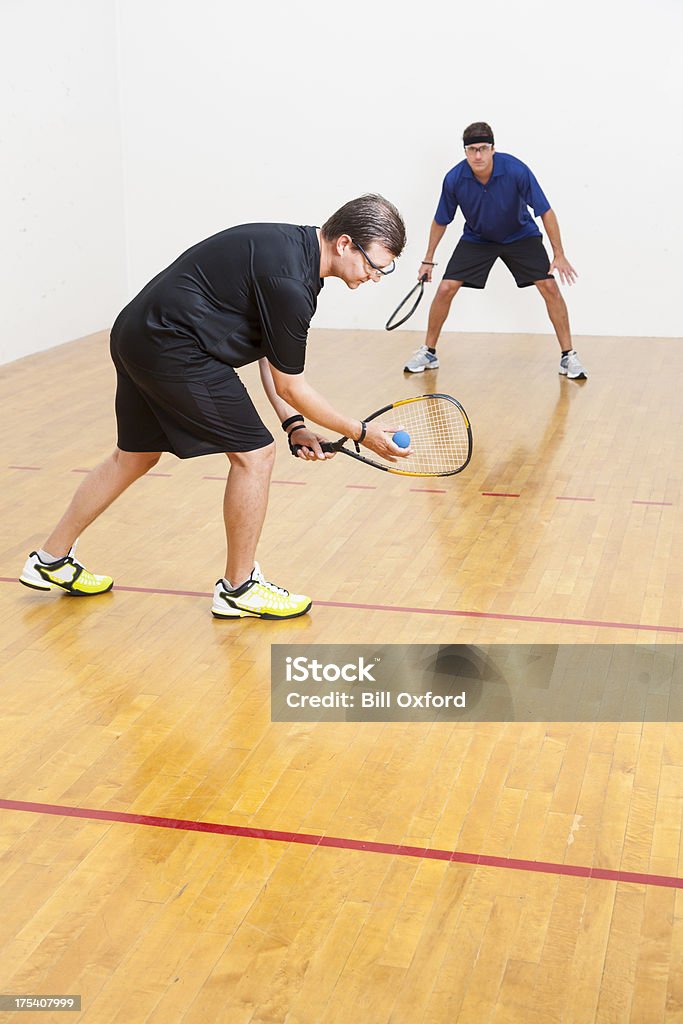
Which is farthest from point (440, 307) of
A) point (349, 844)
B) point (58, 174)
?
point (349, 844)

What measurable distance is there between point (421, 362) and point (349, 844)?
14.2ft

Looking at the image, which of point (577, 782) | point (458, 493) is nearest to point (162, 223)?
point (458, 493)

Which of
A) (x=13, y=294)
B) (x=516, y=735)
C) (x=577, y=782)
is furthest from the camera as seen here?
(x=13, y=294)

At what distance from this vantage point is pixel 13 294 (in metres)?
6.57

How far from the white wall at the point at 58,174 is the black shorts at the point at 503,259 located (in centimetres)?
236

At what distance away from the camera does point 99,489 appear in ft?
9.96

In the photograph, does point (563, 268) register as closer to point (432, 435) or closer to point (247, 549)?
point (432, 435)

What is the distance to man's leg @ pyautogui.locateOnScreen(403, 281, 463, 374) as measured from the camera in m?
6.11

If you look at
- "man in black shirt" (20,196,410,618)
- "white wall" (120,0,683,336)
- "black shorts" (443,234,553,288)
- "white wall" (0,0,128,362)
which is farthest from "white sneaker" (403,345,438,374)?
"man in black shirt" (20,196,410,618)

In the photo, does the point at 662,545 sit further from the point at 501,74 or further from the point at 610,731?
the point at 501,74

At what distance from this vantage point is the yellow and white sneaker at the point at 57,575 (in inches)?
122

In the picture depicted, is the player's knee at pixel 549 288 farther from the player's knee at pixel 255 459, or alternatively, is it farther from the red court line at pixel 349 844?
the red court line at pixel 349 844

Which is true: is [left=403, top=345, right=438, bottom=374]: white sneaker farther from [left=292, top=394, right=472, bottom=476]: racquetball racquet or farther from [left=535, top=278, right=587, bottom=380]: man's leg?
[left=292, top=394, right=472, bottom=476]: racquetball racquet

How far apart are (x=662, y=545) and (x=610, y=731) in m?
1.23
